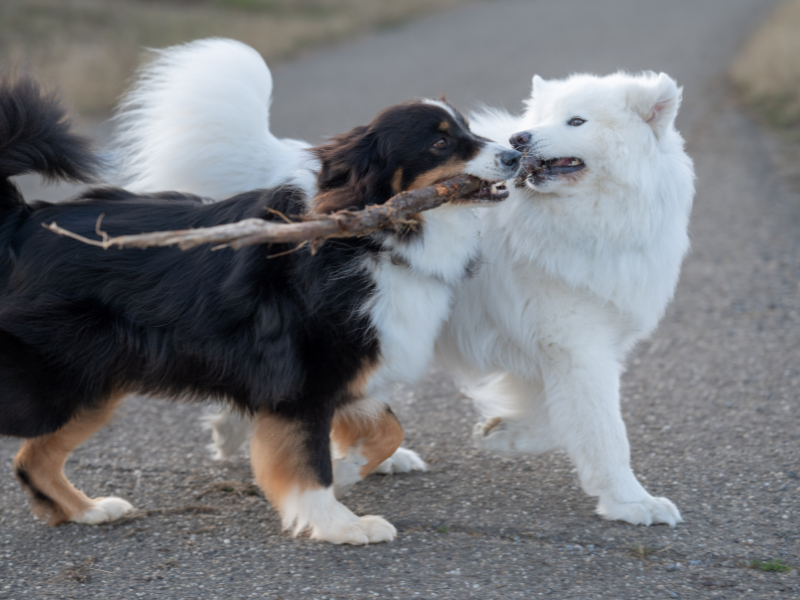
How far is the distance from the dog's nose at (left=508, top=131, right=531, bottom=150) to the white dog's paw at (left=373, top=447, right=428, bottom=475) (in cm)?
156

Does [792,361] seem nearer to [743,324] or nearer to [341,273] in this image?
[743,324]

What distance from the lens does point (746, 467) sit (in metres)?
3.72

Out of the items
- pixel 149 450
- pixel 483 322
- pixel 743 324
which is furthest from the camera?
pixel 743 324

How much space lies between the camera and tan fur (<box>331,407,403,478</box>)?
11.1ft

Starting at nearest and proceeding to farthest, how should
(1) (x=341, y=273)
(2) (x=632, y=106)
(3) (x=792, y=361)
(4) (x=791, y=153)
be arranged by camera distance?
(1) (x=341, y=273) → (2) (x=632, y=106) → (3) (x=792, y=361) → (4) (x=791, y=153)

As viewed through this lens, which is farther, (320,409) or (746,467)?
(746,467)

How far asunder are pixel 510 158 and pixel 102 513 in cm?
228

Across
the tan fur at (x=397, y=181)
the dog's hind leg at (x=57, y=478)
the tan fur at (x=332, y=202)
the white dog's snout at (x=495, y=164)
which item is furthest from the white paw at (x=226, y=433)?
the white dog's snout at (x=495, y=164)

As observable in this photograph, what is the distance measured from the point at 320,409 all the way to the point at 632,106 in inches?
70.3

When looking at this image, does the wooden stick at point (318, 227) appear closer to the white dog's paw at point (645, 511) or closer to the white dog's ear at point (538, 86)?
the white dog's ear at point (538, 86)

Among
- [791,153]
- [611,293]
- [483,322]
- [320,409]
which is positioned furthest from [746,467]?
[791,153]

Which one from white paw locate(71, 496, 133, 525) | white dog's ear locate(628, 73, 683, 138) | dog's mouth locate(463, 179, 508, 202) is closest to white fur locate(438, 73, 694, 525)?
white dog's ear locate(628, 73, 683, 138)

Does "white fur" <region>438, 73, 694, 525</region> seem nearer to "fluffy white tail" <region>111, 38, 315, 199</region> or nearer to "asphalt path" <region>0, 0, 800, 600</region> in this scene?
"asphalt path" <region>0, 0, 800, 600</region>

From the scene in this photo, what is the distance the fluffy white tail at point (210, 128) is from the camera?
399 centimetres
